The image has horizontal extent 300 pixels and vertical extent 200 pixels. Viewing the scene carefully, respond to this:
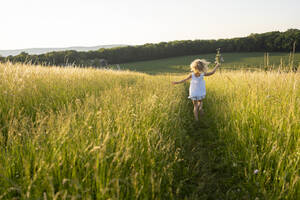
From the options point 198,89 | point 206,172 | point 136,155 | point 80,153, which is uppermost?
point 198,89

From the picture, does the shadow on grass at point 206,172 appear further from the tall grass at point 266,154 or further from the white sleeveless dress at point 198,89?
the white sleeveless dress at point 198,89

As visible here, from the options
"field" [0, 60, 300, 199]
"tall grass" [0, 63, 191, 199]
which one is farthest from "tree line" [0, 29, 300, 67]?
"field" [0, 60, 300, 199]

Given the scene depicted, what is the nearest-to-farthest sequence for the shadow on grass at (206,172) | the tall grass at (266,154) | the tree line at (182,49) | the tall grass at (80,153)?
the tall grass at (80,153)
the tall grass at (266,154)
the shadow on grass at (206,172)
the tree line at (182,49)

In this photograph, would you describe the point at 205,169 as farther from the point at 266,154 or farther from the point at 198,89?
the point at 198,89

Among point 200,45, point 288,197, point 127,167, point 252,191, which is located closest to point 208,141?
point 252,191

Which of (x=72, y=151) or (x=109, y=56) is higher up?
(x=109, y=56)

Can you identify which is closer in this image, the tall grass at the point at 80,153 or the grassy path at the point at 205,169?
the tall grass at the point at 80,153

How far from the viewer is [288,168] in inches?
88.4

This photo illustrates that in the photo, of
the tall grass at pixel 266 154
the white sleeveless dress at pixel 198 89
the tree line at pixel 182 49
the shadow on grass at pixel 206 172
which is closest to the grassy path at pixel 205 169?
the shadow on grass at pixel 206 172

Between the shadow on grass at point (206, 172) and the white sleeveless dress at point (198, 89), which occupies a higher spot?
the white sleeveless dress at point (198, 89)

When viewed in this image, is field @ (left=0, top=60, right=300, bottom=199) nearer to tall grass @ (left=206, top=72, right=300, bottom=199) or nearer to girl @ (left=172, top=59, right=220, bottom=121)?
tall grass @ (left=206, top=72, right=300, bottom=199)

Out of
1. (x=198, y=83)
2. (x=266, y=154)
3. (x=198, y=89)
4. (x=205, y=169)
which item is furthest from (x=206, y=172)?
(x=198, y=83)

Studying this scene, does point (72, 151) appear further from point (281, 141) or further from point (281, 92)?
point (281, 92)

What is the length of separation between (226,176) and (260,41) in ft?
218
